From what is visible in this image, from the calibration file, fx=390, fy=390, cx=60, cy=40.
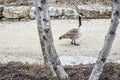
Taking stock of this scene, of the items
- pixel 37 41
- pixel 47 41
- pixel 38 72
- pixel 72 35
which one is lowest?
pixel 37 41

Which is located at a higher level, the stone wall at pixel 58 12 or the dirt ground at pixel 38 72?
the dirt ground at pixel 38 72

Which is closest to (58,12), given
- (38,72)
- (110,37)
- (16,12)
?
(16,12)

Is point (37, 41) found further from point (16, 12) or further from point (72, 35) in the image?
point (16, 12)

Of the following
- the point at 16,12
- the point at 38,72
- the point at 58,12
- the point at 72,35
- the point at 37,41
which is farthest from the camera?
the point at 16,12

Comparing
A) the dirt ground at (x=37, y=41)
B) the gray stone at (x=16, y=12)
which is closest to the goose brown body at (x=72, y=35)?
the dirt ground at (x=37, y=41)

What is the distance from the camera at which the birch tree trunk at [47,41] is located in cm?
364

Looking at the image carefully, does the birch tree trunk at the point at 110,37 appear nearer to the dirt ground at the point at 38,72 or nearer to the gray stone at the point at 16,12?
the dirt ground at the point at 38,72

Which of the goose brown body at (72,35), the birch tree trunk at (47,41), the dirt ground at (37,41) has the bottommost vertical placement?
the dirt ground at (37,41)

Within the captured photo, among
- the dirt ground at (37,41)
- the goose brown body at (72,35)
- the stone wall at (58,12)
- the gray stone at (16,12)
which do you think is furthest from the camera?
the gray stone at (16,12)

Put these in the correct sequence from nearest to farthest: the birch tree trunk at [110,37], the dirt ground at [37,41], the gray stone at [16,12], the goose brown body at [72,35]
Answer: the birch tree trunk at [110,37] < the dirt ground at [37,41] < the goose brown body at [72,35] < the gray stone at [16,12]

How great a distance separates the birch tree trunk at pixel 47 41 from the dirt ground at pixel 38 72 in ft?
2.43

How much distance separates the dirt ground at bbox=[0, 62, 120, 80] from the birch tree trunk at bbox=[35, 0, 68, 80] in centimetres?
74

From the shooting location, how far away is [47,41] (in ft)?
12.5

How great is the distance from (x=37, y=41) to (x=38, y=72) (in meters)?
3.33
